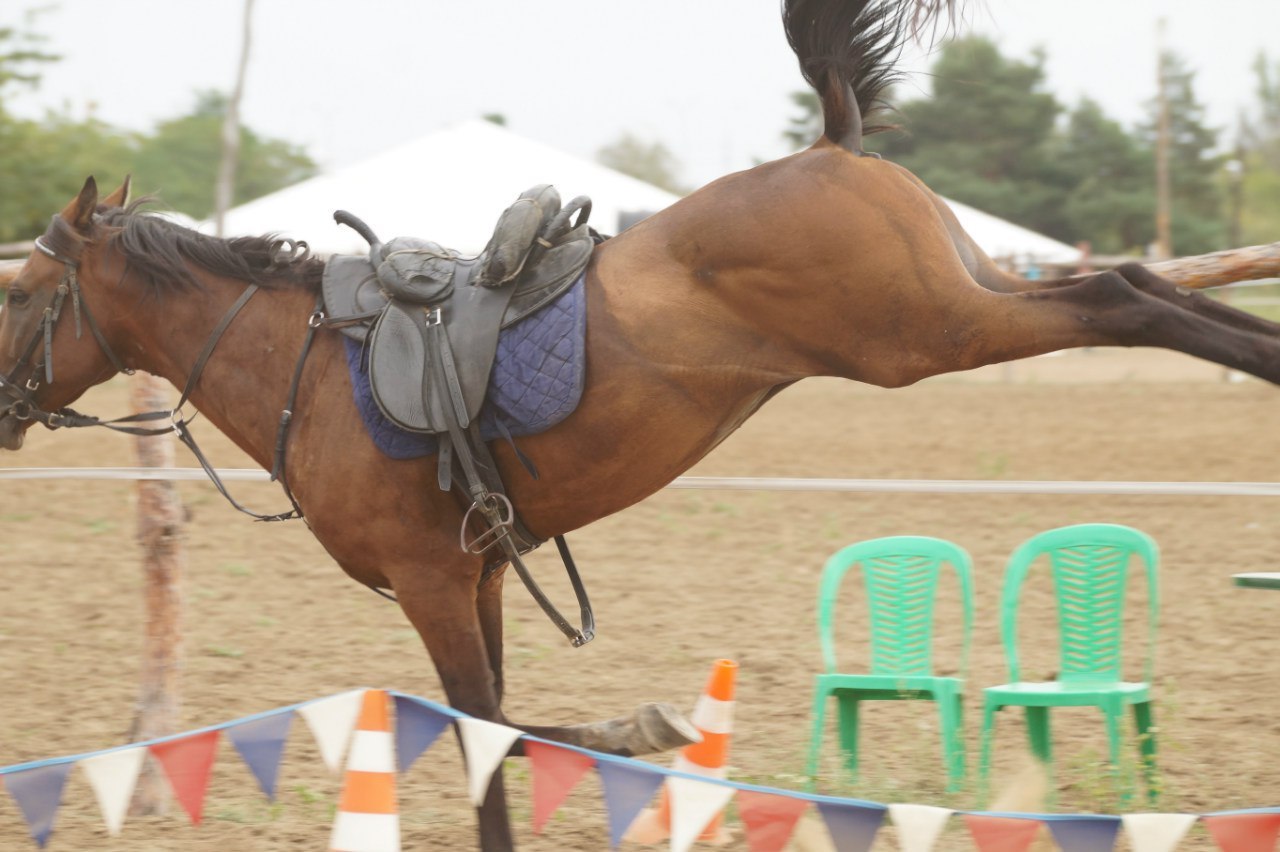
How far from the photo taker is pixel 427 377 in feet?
12.0

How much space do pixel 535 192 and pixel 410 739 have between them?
1.61 metres

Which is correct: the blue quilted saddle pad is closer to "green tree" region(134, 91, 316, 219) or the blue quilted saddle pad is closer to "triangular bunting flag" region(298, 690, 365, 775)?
"triangular bunting flag" region(298, 690, 365, 775)

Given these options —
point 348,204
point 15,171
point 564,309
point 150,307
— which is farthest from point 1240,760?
point 15,171

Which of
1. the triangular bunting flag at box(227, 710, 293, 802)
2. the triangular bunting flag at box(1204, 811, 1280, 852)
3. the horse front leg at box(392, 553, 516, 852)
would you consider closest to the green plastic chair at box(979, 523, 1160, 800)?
the triangular bunting flag at box(1204, 811, 1280, 852)

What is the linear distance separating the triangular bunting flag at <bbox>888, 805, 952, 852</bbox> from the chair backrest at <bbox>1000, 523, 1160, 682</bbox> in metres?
1.62

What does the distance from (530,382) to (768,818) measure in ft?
4.39

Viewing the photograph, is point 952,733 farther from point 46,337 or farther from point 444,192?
point 444,192

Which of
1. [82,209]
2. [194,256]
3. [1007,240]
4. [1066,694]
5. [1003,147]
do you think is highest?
[1003,147]

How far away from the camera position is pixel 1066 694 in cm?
441

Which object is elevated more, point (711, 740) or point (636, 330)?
point (636, 330)

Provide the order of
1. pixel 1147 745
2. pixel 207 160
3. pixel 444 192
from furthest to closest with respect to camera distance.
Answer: pixel 207 160
pixel 444 192
pixel 1147 745

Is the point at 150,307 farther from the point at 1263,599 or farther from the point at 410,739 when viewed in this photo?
the point at 1263,599

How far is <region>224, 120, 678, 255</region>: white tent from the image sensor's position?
77.6 feet

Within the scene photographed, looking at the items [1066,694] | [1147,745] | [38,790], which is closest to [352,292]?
[38,790]
